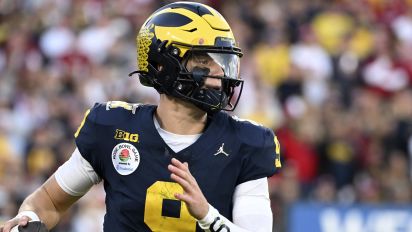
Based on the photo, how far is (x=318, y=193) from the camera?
9930 millimetres

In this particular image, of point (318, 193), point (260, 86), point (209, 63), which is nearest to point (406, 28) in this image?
point (260, 86)

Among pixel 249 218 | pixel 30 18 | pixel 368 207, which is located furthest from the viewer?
pixel 30 18

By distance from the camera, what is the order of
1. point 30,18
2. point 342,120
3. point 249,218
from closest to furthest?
1. point 249,218
2. point 342,120
3. point 30,18

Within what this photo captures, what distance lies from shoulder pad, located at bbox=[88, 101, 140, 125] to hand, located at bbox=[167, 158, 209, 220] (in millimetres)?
563

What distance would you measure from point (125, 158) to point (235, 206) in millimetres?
485

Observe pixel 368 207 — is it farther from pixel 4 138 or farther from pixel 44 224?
pixel 44 224

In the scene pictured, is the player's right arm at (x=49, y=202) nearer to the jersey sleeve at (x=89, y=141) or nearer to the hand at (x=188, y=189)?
the jersey sleeve at (x=89, y=141)

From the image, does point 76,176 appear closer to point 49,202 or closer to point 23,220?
point 49,202

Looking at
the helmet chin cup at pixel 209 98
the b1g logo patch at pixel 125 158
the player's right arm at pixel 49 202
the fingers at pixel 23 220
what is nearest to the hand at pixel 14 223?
the fingers at pixel 23 220

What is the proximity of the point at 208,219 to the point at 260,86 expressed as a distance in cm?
752

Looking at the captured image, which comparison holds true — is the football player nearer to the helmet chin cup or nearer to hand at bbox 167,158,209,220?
the helmet chin cup

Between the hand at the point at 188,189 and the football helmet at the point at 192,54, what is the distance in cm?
43

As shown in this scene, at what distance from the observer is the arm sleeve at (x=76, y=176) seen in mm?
4359

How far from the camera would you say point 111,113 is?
4332 mm
